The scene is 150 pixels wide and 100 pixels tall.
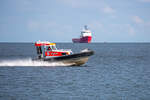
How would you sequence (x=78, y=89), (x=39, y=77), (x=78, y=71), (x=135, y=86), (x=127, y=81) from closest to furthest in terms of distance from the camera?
(x=78, y=89) → (x=135, y=86) → (x=127, y=81) → (x=39, y=77) → (x=78, y=71)

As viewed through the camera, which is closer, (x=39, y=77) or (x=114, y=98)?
(x=114, y=98)

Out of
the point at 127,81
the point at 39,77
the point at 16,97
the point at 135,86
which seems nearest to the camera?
the point at 16,97

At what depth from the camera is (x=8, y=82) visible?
25172mm

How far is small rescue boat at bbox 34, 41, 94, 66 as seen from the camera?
3319cm

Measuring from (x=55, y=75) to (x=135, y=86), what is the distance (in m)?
7.93

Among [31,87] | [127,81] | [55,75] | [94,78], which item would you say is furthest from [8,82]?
[127,81]

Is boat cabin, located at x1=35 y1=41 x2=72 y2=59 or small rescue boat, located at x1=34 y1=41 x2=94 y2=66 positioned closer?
small rescue boat, located at x1=34 y1=41 x2=94 y2=66

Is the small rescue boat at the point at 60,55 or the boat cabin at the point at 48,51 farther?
the boat cabin at the point at 48,51

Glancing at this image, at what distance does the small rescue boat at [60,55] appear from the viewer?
1307 inches

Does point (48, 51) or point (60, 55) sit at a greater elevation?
point (48, 51)

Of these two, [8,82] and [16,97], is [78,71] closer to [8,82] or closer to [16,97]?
[8,82]

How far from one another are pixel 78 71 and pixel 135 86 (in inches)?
362

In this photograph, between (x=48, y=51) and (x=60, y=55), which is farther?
(x=48, y=51)

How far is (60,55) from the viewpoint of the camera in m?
33.7
